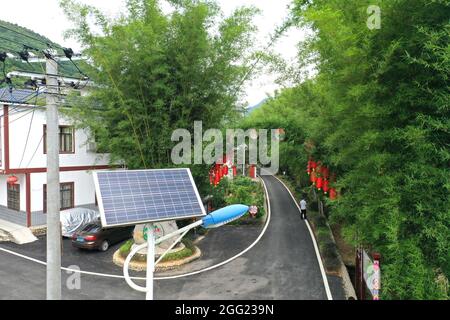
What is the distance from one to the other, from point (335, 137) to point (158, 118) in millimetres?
6540

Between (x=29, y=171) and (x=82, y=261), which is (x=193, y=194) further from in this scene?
(x=29, y=171)

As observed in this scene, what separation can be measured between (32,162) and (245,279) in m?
11.1

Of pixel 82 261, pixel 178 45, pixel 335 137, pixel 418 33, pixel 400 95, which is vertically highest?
pixel 178 45

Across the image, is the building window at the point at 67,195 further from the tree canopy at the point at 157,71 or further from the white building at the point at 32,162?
the tree canopy at the point at 157,71

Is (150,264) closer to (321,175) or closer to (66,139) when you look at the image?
(321,175)

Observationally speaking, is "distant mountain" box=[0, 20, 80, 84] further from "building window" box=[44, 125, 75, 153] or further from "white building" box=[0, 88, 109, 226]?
"building window" box=[44, 125, 75, 153]

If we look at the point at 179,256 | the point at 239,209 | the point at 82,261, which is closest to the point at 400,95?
the point at 239,209

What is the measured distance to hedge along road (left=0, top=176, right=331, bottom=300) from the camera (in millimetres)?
8805

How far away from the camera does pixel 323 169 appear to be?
11.4 meters

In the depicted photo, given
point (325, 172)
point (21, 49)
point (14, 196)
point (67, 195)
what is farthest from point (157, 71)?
point (21, 49)

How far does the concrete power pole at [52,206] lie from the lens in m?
4.96

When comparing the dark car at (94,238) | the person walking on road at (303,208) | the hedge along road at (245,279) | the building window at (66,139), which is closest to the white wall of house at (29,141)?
the building window at (66,139)

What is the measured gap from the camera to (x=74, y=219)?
50.6 feet
